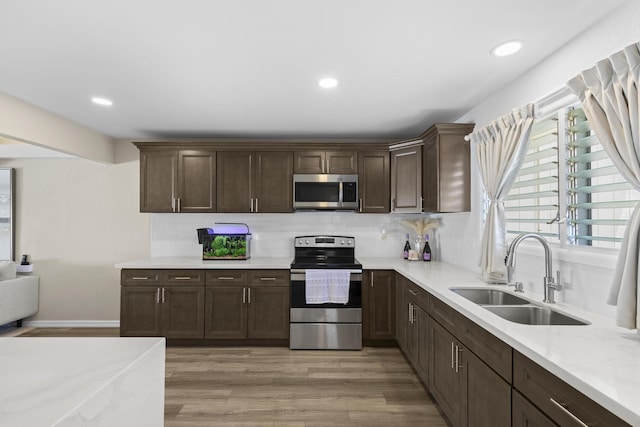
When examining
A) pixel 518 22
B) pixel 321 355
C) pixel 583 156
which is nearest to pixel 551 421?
pixel 583 156

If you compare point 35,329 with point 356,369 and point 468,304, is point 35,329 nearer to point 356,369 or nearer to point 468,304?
point 356,369

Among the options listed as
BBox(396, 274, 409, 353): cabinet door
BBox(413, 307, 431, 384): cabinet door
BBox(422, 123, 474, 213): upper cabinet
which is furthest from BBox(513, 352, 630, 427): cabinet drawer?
BBox(422, 123, 474, 213): upper cabinet

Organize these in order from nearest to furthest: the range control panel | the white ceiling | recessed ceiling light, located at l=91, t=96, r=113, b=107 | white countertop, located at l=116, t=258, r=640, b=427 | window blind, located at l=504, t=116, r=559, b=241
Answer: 1. white countertop, located at l=116, t=258, r=640, b=427
2. the white ceiling
3. window blind, located at l=504, t=116, r=559, b=241
4. recessed ceiling light, located at l=91, t=96, r=113, b=107
5. the range control panel

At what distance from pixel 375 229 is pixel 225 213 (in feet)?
6.01

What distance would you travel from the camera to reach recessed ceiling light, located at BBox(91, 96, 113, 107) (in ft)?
10.0

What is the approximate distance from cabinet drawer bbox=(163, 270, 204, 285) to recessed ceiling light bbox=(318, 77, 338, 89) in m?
2.28

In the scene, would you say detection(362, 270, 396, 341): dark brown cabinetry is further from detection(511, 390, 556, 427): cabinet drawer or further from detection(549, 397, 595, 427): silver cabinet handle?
detection(549, 397, 595, 427): silver cabinet handle

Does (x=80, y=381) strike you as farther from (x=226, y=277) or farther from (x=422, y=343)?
(x=226, y=277)

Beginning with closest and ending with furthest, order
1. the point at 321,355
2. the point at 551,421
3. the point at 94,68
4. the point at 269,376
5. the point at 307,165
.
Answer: the point at 551,421, the point at 94,68, the point at 269,376, the point at 321,355, the point at 307,165

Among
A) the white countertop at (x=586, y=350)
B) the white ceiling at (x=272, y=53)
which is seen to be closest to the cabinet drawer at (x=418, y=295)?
the white countertop at (x=586, y=350)

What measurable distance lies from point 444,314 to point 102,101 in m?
3.23

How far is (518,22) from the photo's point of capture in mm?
1853

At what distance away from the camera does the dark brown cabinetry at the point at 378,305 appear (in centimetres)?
377

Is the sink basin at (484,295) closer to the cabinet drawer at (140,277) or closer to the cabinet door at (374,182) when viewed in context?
the cabinet door at (374,182)
